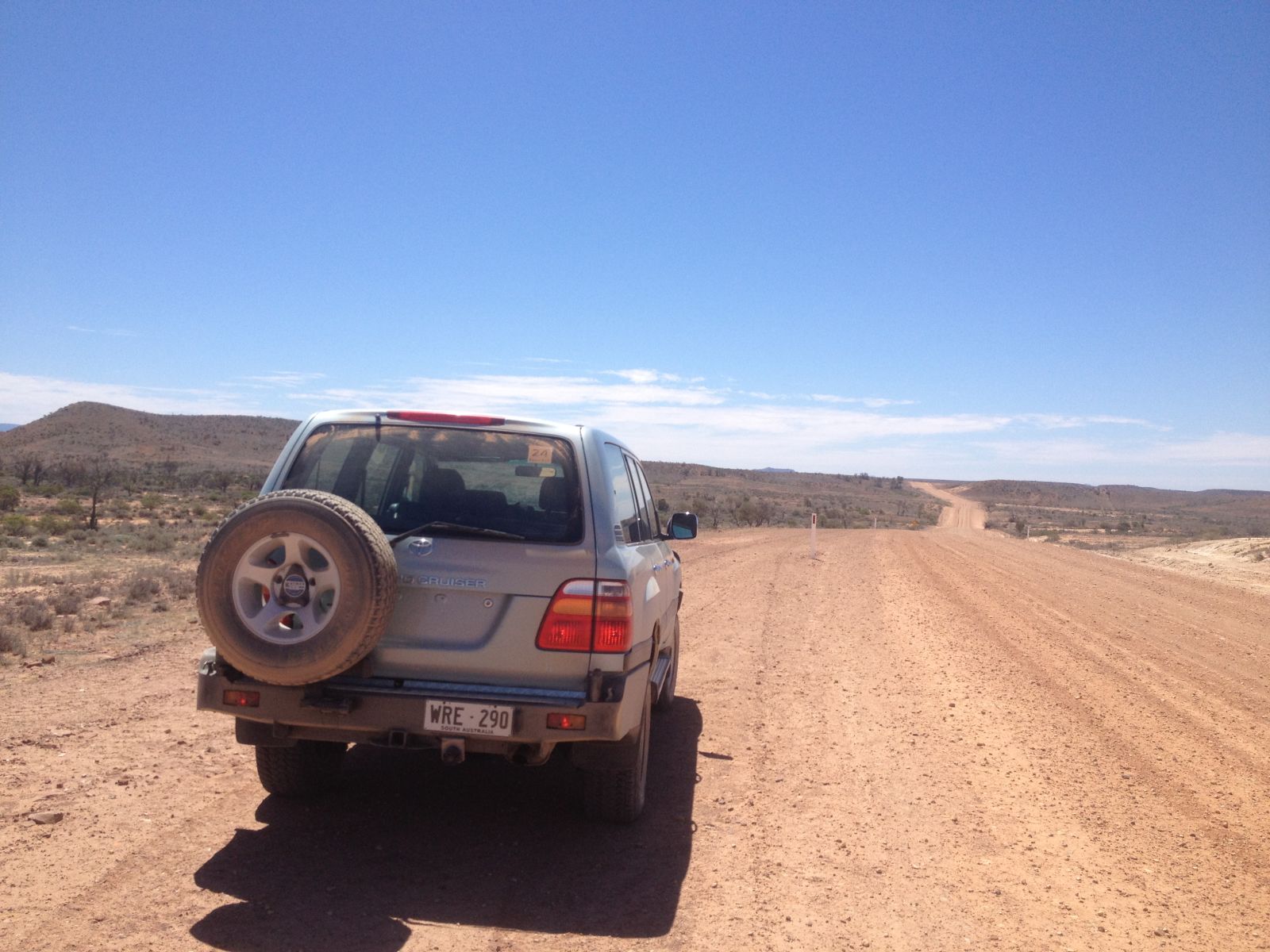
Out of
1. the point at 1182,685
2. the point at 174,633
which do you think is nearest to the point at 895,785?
the point at 1182,685

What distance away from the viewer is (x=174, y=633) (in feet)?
33.3

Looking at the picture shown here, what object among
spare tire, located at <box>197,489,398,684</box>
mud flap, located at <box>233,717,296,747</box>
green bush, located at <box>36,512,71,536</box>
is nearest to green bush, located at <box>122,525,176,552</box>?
green bush, located at <box>36,512,71,536</box>

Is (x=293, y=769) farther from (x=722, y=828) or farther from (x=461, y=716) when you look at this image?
(x=722, y=828)

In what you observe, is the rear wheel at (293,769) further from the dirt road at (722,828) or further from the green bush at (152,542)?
the green bush at (152,542)

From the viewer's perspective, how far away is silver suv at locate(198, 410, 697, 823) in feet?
13.3

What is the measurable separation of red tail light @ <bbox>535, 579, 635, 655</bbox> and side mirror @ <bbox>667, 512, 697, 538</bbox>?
2.60 meters

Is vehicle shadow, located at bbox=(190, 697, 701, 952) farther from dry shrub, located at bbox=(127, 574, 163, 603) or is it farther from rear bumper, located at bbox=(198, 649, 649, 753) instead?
dry shrub, located at bbox=(127, 574, 163, 603)

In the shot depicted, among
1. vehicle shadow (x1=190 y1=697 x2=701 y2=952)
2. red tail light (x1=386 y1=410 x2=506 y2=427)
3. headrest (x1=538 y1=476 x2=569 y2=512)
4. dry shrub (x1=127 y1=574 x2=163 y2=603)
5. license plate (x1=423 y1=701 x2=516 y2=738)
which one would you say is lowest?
vehicle shadow (x1=190 y1=697 x2=701 y2=952)

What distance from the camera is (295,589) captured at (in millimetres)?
4098

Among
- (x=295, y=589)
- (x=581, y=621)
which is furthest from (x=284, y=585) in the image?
(x=581, y=621)

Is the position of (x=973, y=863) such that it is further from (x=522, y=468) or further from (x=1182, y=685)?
(x=1182, y=685)

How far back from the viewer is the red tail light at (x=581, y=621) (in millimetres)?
4262

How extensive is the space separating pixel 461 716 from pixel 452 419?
1.47 meters

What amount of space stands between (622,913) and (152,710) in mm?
4423
